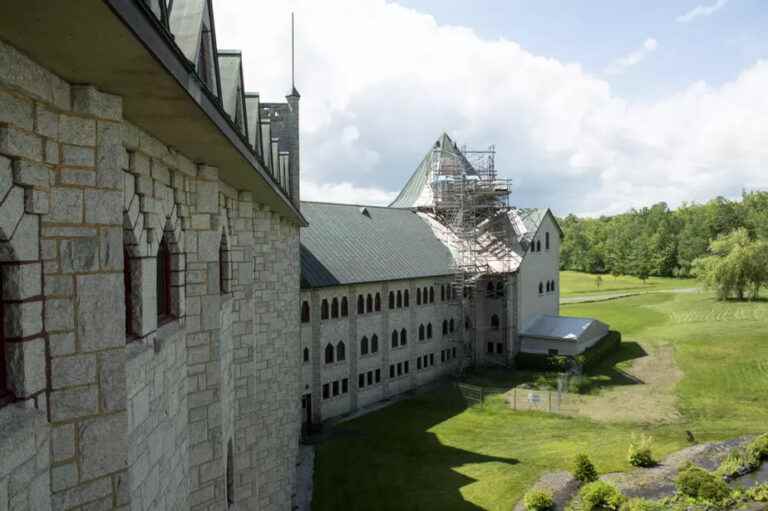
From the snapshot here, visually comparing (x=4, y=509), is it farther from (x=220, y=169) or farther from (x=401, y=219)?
(x=401, y=219)

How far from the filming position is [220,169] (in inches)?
358

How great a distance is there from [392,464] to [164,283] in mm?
19257

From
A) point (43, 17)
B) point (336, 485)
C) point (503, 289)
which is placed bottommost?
point (336, 485)

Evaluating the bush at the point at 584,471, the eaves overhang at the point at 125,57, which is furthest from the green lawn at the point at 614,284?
the eaves overhang at the point at 125,57

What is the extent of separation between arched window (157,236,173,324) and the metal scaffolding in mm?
33133

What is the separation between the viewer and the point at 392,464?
80.7 feet

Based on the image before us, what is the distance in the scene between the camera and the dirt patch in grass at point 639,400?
30.5 meters

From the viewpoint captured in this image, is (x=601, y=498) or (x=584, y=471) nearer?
(x=601, y=498)

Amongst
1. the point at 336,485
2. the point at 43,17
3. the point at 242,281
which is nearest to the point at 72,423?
the point at 43,17

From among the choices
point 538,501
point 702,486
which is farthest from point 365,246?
point 702,486

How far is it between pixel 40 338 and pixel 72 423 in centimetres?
76

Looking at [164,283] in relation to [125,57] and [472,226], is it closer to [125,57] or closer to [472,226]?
[125,57]

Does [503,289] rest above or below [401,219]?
below

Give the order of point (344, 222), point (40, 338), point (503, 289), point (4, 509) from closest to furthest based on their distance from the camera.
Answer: point (4, 509) → point (40, 338) → point (344, 222) → point (503, 289)
